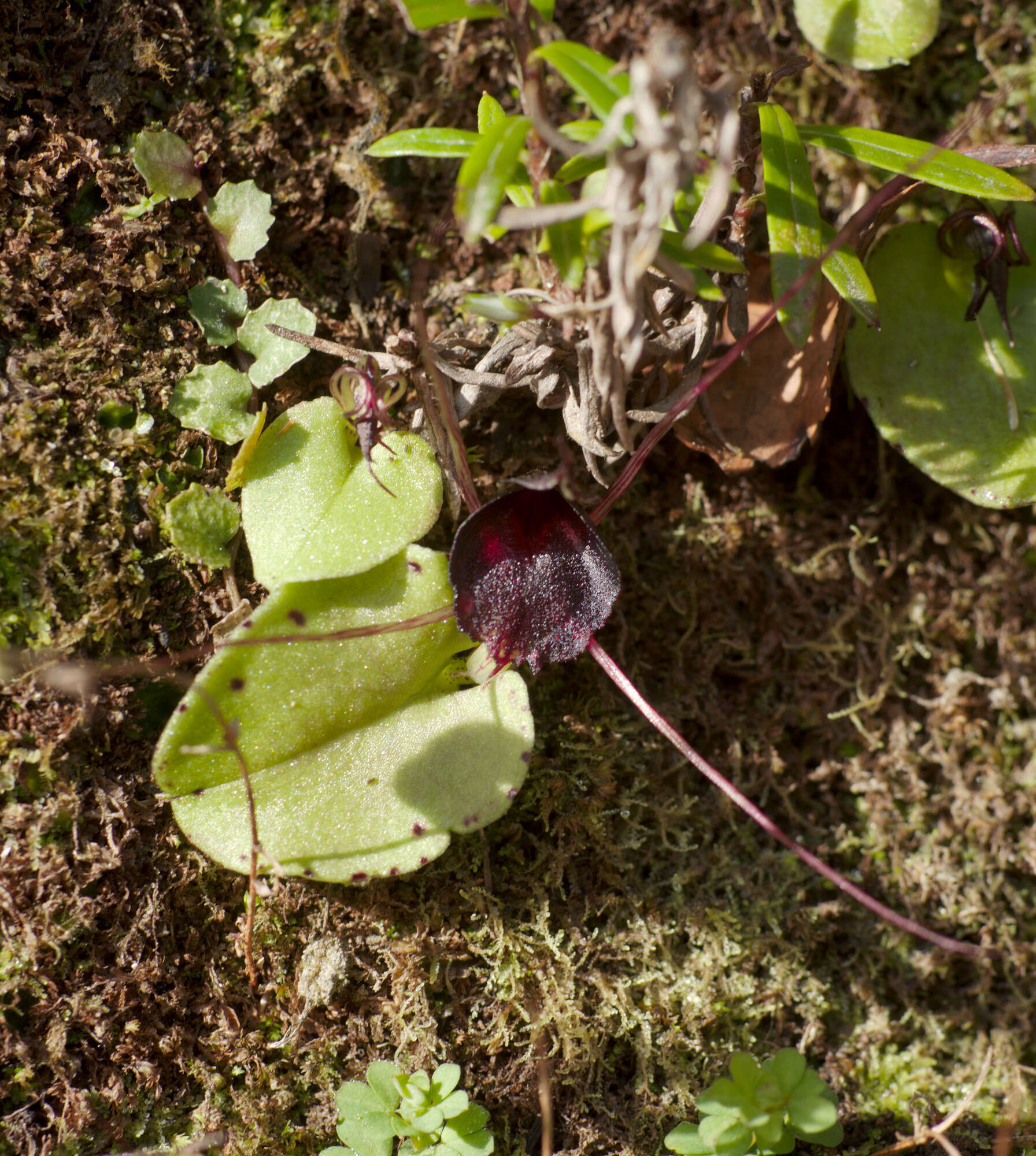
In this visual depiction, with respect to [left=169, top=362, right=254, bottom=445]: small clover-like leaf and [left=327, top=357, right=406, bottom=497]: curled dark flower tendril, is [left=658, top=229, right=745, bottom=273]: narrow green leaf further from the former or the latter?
[left=169, top=362, right=254, bottom=445]: small clover-like leaf

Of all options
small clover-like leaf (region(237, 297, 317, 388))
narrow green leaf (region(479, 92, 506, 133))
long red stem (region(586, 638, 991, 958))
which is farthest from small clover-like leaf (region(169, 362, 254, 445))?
long red stem (region(586, 638, 991, 958))

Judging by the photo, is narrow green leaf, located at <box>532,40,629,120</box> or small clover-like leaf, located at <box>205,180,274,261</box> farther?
small clover-like leaf, located at <box>205,180,274,261</box>

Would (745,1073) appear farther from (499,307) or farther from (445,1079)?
(499,307)

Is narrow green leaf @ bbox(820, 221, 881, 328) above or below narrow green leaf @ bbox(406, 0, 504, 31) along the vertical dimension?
below

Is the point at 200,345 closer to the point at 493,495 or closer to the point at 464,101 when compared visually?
the point at 493,495

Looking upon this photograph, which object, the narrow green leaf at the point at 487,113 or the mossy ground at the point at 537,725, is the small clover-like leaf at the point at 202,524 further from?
the narrow green leaf at the point at 487,113

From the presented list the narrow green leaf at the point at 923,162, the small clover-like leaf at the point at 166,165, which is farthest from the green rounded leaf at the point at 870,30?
the small clover-like leaf at the point at 166,165

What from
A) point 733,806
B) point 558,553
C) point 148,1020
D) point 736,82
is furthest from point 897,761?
point 148,1020
